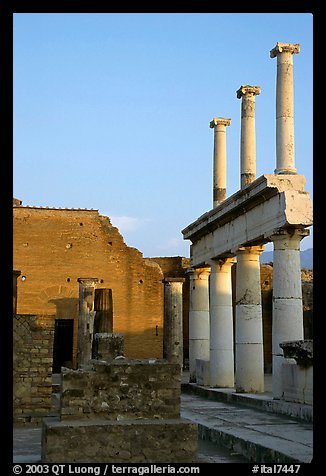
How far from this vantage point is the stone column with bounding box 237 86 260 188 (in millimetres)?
13659

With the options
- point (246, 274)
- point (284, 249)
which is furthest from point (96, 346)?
point (284, 249)

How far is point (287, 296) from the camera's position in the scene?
1098cm

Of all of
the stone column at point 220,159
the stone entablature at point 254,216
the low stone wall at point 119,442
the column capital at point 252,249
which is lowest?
the low stone wall at point 119,442

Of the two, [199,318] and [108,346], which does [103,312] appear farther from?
[108,346]

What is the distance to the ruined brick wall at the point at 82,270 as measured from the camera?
26.0 metres

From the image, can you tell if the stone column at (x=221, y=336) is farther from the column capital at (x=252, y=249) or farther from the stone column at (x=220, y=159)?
the column capital at (x=252, y=249)

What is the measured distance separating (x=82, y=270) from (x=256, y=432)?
1877cm

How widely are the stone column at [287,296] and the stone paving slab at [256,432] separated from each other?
104 cm

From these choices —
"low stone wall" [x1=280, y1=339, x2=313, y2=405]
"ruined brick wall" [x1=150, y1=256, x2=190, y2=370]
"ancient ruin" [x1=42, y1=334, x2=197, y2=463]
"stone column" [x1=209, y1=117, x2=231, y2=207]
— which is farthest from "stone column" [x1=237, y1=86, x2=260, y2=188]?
"ruined brick wall" [x1=150, y1=256, x2=190, y2=370]

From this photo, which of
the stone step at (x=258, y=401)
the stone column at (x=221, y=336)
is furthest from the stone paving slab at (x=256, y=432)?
the stone column at (x=221, y=336)

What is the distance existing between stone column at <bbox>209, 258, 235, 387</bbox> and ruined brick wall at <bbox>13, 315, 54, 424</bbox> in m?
4.66

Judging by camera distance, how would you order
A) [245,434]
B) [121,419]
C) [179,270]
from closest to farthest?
[121,419] → [245,434] → [179,270]

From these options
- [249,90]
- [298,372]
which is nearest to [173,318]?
[249,90]
